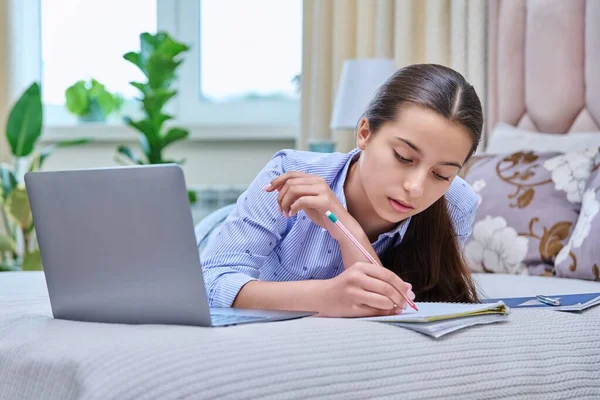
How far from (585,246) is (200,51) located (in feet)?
8.29

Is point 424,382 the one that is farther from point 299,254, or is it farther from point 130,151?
point 130,151

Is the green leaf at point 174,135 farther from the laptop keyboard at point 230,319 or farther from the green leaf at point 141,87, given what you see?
the laptop keyboard at point 230,319

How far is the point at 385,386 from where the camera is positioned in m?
1.08

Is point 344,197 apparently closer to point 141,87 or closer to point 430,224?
point 430,224

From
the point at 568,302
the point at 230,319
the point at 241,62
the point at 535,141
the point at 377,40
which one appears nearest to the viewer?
the point at 230,319

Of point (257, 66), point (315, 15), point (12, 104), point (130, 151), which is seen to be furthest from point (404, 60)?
point (12, 104)

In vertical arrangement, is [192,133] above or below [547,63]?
below

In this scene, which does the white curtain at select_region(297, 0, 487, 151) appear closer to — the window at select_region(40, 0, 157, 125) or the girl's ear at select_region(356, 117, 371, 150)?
the window at select_region(40, 0, 157, 125)

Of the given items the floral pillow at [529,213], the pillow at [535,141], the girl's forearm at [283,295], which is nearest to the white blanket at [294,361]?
the girl's forearm at [283,295]

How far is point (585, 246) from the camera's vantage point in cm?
209

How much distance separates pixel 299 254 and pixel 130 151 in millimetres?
2392

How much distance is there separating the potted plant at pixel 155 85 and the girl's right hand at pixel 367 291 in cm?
240

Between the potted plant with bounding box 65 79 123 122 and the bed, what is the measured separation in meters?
2.80

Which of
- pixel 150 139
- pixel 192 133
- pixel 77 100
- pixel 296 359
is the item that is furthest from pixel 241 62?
pixel 296 359
